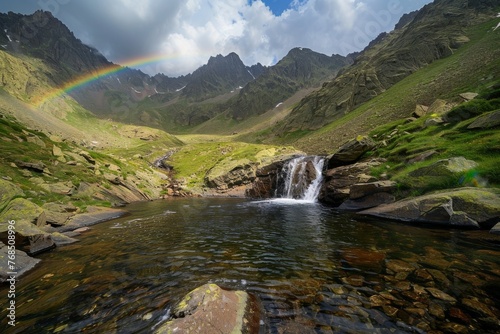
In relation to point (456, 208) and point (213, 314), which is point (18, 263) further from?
point (456, 208)

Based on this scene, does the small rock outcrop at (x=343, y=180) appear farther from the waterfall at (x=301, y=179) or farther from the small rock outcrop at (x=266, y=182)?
the small rock outcrop at (x=266, y=182)

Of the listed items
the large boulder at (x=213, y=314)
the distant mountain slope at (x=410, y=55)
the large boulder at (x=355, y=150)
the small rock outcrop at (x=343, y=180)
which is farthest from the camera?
the distant mountain slope at (x=410, y=55)

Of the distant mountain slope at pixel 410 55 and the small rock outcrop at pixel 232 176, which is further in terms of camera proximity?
the distant mountain slope at pixel 410 55

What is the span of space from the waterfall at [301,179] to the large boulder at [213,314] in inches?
1460

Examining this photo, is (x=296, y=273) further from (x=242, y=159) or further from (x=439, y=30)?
(x=439, y=30)

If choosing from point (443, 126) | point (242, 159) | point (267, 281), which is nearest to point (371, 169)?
point (443, 126)

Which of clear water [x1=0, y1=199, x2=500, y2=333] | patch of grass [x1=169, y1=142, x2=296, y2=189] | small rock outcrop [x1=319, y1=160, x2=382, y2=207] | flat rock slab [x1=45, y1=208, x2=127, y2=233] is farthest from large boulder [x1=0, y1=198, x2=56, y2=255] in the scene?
patch of grass [x1=169, y1=142, x2=296, y2=189]

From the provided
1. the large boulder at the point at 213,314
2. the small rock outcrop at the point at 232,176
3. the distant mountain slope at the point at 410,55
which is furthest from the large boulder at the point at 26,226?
the distant mountain slope at the point at 410,55

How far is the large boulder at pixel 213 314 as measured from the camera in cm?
712

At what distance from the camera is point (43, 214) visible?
71.2 ft

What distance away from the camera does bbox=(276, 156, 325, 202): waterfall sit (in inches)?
1832

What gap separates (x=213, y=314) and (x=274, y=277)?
5.32 m

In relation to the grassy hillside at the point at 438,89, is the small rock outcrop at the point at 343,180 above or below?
below

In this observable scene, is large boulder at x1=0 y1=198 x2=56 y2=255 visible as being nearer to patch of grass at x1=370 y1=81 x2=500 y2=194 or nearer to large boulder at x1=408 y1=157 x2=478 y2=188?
patch of grass at x1=370 y1=81 x2=500 y2=194
